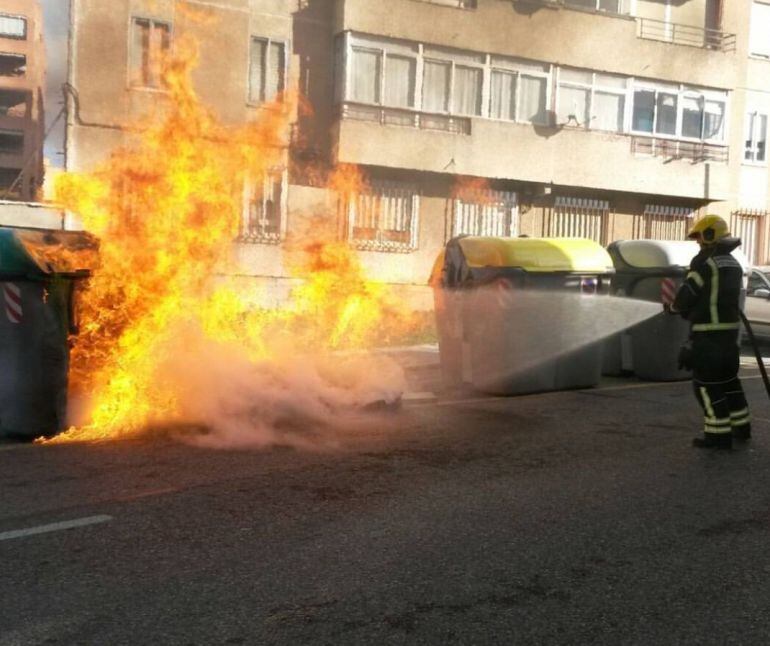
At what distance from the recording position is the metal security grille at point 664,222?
23.4 metres

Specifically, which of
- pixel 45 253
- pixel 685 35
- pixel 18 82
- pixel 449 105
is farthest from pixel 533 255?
pixel 18 82

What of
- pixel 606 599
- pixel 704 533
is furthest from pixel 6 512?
pixel 704 533

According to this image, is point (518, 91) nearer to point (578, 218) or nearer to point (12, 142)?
point (578, 218)

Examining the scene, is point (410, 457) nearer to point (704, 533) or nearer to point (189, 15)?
point (704, 533)

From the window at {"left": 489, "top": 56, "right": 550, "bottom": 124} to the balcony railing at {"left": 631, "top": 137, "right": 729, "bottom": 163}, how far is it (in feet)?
8.70

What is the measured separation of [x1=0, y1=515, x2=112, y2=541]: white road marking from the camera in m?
4.48

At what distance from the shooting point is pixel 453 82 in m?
20.1

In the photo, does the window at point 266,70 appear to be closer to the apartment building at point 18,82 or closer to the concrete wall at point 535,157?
the concrete wall at point 535,157

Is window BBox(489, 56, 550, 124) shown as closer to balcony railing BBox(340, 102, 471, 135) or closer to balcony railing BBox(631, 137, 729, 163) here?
balcony railing BBox(340, 102, 471, 135)

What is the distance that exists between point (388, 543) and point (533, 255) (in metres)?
6.08

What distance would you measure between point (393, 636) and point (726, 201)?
23.2 meters

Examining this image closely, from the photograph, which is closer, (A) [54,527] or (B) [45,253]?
(A) [54,527]

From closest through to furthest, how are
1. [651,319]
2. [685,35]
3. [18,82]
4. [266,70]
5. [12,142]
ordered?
[651,319] → [266,70] → [685,35] → [12,142] → [18,82]

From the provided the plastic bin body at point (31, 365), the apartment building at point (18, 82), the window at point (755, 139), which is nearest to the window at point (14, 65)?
the apartment building at point (18, 82)
